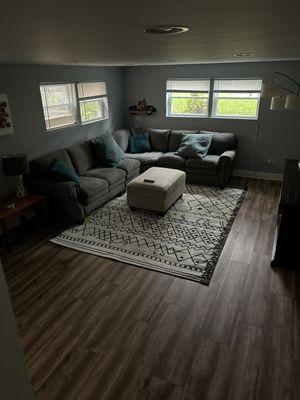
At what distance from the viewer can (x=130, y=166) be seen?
17.6 feet

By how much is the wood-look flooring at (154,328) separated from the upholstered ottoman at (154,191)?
49.9 inches

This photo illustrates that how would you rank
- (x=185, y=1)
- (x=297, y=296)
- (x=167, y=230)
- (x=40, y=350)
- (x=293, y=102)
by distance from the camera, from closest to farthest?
(x=185, y=1) < (x=40, y=350) < (x=297, y=296) < (x=293, y=102) < (x=167, y=230)

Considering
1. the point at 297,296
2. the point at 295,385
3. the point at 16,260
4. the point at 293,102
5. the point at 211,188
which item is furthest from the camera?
the point at 211,188

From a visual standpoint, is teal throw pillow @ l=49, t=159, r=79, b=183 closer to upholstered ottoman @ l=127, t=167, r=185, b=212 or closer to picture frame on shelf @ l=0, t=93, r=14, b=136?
picture frame on shelf @ l=0, t=93, r=14, b=136

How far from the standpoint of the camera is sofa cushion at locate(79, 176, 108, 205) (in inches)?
163

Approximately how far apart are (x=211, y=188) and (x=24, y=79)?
141 inches

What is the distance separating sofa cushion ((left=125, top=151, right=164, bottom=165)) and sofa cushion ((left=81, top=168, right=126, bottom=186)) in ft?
2.53

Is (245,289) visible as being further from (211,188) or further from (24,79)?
(24,79)

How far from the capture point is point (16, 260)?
3.44 metres

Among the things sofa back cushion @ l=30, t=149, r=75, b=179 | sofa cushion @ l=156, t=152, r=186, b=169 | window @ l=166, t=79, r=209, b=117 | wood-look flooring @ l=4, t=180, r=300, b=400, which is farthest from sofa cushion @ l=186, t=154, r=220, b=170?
sofa back cushion @ l=30, t=149, r=75, b=179

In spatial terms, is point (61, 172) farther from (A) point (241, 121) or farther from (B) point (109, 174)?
(A) point (241, 121)

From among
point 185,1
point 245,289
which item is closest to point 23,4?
point 185,1

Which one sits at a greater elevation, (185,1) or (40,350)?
(185,1)

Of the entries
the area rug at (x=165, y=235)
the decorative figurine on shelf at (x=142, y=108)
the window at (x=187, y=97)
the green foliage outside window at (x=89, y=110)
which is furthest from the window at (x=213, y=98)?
the area rug at (x=165, y=235)
